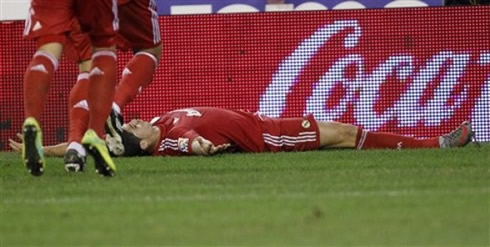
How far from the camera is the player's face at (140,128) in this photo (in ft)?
37.1

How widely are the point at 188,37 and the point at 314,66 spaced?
3.71 feet

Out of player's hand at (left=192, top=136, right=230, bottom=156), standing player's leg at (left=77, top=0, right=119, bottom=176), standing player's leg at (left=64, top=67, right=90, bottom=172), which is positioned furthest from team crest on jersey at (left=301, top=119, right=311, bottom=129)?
standing player's leg at (left=77, top=0, right=119, bottom=176)

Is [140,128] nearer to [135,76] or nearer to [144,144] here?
[144,144]

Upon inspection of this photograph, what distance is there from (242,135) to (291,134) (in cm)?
42

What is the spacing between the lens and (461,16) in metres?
13.5

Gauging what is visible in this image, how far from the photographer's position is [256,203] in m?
7.45

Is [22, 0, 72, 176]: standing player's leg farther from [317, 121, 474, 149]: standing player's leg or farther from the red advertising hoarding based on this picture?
the red advertising hoarding

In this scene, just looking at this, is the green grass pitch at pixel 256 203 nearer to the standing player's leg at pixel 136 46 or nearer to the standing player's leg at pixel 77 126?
the standing player's leg at pixel 77 126

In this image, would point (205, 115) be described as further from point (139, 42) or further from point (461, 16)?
point (461, 16)

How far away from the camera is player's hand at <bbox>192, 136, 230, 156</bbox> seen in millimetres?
10695

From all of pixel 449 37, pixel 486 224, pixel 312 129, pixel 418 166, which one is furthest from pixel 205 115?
pixel 486 224

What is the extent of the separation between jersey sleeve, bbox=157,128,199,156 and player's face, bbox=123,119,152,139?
131mm

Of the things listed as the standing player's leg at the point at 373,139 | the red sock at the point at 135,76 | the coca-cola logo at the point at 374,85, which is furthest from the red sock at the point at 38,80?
the coca-cola logo at the point at 374,85

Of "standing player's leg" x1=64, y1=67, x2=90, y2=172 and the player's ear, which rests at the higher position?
"standing player's leg" x1=64, y1=67, x2=90, y2=172
